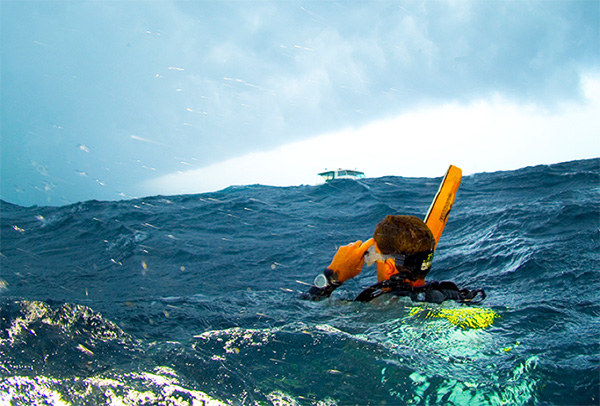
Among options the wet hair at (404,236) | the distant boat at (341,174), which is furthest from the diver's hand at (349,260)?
the distant boat at (341,174)

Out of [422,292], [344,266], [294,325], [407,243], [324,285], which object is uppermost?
[407,243]

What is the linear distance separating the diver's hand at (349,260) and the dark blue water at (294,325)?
373mm

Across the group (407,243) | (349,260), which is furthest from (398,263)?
(349,260)

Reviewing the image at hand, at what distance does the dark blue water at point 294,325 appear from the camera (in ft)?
7.45

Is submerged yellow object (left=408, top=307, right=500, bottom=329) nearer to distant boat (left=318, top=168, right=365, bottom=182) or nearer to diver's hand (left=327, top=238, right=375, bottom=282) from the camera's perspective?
diver's hand (left=327, top=238, right=375, bottom=282)

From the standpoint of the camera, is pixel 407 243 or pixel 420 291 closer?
pixel 407 243

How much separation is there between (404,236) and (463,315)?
32.7 inches

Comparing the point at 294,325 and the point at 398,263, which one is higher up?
the point at 398,263

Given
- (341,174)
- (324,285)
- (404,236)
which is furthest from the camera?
(341,174)

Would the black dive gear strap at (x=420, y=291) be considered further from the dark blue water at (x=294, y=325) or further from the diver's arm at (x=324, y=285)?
the diver's arm at (x=324, y=285)

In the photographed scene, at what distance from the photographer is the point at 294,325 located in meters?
3.63

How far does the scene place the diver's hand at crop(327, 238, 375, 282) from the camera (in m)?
4.07

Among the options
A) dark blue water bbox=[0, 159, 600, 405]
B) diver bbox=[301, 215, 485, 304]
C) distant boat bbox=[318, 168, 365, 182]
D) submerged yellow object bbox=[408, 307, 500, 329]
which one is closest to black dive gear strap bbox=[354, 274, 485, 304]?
diver bbox=[301, 215, 485, 304]

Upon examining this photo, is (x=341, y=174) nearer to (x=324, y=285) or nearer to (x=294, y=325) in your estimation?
(x=324, y=285)
